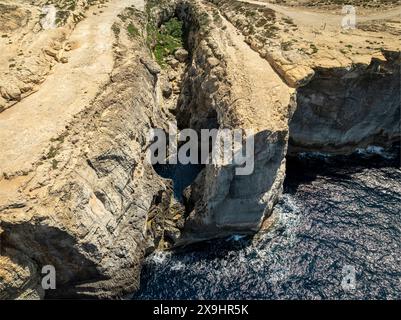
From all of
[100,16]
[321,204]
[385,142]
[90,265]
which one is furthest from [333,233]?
[100,16]

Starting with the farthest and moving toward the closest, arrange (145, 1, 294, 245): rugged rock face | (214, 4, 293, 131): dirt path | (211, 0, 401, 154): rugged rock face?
(211, 0, 401, 154): rugged rock face
(214, 4, 293, 131): dirt path
(145, 1, 294, 245): rugged rock face

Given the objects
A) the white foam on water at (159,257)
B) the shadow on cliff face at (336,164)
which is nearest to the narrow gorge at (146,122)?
A: the white foam on water at (159,257)

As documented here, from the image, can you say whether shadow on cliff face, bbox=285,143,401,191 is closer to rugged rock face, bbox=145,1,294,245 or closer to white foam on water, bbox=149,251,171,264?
rugged rock face, bbox=145,1,294,245

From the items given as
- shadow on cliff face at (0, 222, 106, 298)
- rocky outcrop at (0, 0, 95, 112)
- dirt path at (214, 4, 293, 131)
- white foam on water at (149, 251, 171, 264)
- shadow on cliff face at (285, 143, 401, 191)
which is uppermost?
rocky outcrop at (0, 0, 95, 112)

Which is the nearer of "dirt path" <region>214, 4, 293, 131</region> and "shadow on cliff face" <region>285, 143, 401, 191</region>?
"dirt path" <region>214, 4, 293, 131</region>

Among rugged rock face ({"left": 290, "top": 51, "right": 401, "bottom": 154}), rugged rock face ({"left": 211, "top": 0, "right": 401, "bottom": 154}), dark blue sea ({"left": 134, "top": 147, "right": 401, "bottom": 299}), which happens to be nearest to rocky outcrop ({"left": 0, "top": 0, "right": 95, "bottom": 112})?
dark blue sea ({"left": 134, "top": 147, "right": 401, "bottom": 299})

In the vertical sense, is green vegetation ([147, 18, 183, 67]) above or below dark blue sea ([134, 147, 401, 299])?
above

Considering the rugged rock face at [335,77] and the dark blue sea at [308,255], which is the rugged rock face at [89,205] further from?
the rugged rock face at [335,77]

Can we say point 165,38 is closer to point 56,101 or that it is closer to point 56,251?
point 56,101
